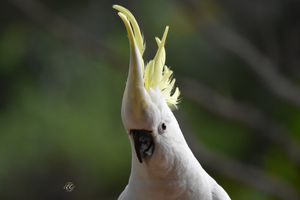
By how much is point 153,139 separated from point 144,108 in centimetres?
11

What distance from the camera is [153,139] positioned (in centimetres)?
83

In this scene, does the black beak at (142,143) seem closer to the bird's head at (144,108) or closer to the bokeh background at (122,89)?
the bird's head at (144,108)

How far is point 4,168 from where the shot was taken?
1830mm

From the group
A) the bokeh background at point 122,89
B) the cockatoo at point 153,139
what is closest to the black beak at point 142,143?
the cockatoo at point 153,139

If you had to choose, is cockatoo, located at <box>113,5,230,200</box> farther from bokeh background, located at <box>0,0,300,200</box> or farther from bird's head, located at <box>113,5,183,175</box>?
bokeh background, located at <box>0,0,300,200</box>

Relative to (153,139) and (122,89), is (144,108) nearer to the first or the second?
(153,139)

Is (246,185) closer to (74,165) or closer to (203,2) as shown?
(74,165)

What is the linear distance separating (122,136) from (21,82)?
0.79 m

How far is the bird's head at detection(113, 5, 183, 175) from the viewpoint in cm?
79

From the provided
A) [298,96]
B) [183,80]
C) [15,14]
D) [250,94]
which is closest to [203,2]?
[183,80]

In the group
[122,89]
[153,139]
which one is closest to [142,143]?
[153,139]

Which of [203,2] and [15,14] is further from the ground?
[203,2]

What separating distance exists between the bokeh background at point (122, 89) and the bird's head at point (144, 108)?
1086 mm

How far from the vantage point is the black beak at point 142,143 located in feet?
2.64
